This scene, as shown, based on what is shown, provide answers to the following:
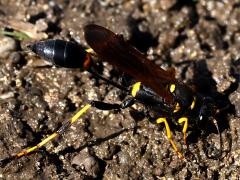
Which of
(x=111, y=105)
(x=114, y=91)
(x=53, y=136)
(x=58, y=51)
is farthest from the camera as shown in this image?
(x=114, y=91)

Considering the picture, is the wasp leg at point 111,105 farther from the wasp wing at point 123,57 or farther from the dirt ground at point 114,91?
the wasp wing at point 123,57

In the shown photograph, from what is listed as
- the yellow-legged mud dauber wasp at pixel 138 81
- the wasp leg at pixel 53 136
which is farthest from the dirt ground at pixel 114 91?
the yellow-legged mud dauber wasp at pixel 138 81

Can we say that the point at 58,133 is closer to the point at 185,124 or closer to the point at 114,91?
the point at 114,91

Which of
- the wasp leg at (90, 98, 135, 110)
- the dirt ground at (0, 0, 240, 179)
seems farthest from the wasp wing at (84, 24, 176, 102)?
the dirt ground at (0, 0, 240, 179)

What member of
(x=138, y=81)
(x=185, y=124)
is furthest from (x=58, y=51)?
(x=185, y=124)

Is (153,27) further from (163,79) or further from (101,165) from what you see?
A: (101,165)

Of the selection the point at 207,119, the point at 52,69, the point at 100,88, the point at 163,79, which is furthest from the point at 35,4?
the point at 207,119

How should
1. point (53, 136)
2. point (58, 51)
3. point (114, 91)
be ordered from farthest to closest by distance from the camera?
1. point (114, 91)
2. point (58, 51)
3. point (53, 136)
